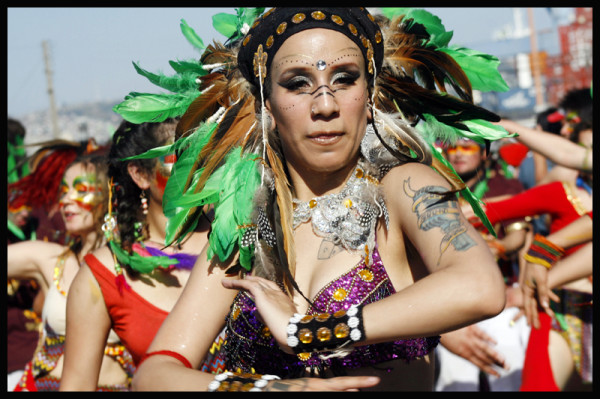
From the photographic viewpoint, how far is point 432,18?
255 centimetres

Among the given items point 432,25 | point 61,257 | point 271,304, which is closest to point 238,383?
point 271,304

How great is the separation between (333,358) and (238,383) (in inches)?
13.9

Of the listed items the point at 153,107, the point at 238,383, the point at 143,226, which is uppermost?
the point at 153,107

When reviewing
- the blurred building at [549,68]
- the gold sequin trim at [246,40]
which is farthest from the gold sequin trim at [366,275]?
the blurred building at [549,68]

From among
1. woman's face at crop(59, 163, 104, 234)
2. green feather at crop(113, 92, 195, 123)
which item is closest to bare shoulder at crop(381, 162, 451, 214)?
green feather at crop(113, 92, 195, 123)

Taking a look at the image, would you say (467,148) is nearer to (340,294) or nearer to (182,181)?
(182,181)

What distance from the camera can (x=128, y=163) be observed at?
3.63 m

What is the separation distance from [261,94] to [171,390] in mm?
982

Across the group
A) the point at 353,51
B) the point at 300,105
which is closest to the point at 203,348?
the point at 300,105

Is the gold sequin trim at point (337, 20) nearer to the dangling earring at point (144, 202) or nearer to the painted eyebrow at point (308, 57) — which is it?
the painted eyebrow at point (308, 57)

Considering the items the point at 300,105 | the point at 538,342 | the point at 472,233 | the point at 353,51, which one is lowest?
the point at 538,342

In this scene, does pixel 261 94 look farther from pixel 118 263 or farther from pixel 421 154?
pixel 118 263

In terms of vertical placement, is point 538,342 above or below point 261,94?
below

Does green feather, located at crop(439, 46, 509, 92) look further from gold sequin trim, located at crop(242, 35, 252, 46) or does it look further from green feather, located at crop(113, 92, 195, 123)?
green feather, located at crop(113, 92, 195, 123)
